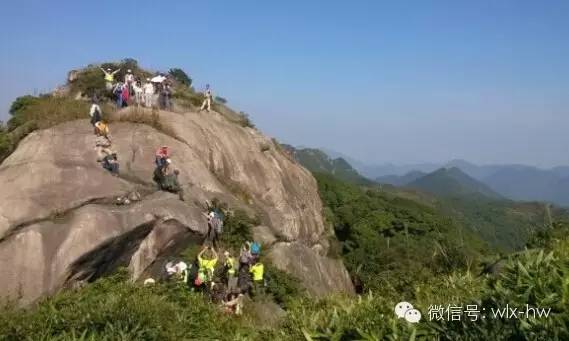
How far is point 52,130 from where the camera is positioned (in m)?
21.0

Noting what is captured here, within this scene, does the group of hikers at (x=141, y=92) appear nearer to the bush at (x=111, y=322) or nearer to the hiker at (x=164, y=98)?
the hiker at (x=164, y=98)

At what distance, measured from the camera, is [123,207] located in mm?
17516

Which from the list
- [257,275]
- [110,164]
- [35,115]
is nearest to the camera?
[257,275]

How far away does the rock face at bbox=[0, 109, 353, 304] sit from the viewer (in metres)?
15.4

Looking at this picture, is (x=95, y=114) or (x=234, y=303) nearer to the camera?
(x=234, y=303)

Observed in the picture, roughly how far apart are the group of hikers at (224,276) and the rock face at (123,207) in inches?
60.1

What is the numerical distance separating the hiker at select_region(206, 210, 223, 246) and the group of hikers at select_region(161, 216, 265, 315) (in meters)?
1.78

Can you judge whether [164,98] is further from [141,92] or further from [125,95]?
[125,95]

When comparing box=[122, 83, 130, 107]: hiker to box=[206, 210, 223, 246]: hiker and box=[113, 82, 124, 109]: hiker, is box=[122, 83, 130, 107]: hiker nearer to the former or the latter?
box=[113, 82, 124, 109]: hiker

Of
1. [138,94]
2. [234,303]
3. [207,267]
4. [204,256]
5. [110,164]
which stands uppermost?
[138,94]

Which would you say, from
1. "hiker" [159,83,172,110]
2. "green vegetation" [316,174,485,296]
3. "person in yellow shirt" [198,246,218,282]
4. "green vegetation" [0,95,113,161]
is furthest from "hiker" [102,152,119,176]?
"green vegetation" [316,174,485,296]

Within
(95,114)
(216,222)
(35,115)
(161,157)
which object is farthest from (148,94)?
(216,222)

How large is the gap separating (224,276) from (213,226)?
2.62m

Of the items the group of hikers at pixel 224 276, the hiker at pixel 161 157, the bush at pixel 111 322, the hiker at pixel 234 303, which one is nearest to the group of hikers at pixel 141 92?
the hiker at pixel 161 157
